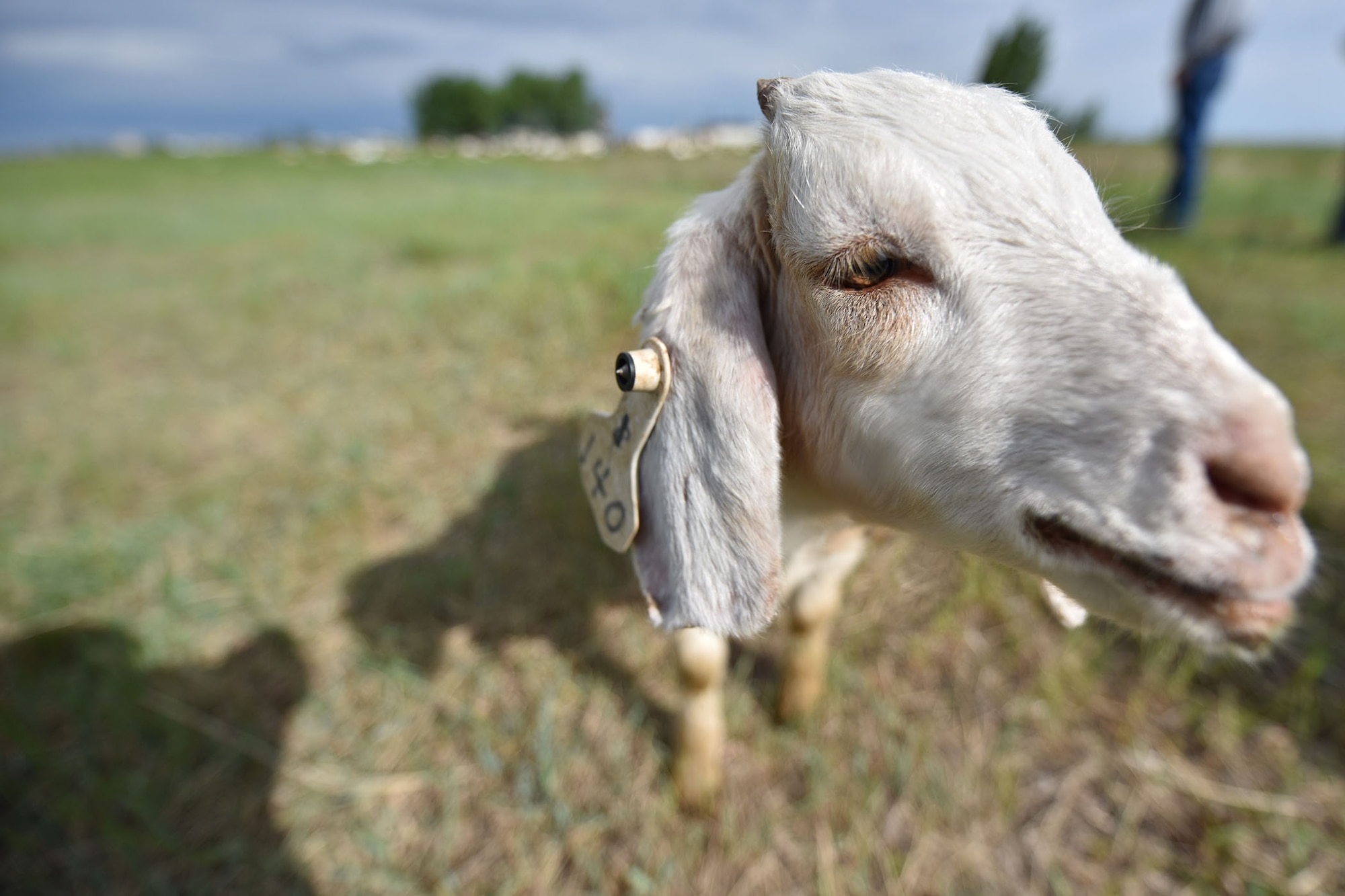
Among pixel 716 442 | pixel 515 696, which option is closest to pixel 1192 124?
pixel 716 442

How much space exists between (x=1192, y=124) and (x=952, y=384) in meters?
7.55

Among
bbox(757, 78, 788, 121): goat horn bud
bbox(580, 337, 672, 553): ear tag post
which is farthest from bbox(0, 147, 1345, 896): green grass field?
bbox(580, 337, 672, 553): ear tag post

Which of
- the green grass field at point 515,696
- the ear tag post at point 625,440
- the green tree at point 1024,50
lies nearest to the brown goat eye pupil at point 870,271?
the ear tag post at point 625,440

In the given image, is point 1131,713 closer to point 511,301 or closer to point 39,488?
point 511,301

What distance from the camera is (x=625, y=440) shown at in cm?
133

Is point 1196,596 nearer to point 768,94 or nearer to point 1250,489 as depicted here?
point 1250,489

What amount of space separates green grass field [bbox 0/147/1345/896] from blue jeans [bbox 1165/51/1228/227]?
91.2 inches

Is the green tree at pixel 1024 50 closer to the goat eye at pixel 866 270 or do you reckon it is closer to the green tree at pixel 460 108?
the goat eye at pixel 866 270

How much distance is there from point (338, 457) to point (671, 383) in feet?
11.1

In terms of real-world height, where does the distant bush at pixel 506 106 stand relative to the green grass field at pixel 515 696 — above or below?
above

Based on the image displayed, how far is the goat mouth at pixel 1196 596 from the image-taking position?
800mm

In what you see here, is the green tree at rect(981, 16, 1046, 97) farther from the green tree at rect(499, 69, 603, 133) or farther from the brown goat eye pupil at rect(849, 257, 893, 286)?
the green tree at rect(499, 69, 603, 133)

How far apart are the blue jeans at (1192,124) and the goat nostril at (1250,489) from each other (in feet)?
21.4

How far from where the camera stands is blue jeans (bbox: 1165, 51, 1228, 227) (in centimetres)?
579
